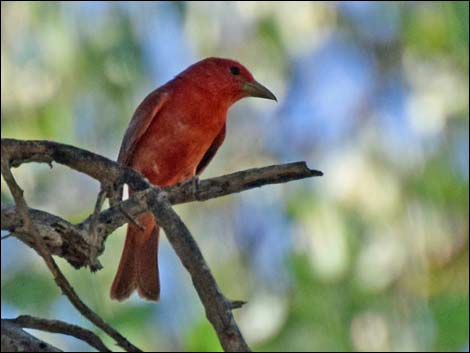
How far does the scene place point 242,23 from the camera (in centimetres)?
553

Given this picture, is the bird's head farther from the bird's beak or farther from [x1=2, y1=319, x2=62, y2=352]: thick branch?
[x1=2, y1=319, x2=62, y2=352]: thick branch

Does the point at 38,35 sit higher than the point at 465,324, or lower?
higher

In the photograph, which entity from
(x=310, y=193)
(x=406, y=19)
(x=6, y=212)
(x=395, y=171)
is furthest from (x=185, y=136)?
(x=6, y=212)

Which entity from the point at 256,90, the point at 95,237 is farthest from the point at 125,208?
the point at 256,90

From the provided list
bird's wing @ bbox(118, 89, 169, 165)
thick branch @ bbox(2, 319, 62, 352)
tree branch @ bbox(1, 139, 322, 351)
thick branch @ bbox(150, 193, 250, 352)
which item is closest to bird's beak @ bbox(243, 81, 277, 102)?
bird's wing @ bbox(118, 89, 169, 165)

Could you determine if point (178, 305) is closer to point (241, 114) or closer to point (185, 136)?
point (185, 136)

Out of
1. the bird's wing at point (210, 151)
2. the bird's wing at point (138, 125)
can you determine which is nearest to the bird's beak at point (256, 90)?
the bird's wing at point (210, 151)

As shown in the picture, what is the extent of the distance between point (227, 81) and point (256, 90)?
14 cm

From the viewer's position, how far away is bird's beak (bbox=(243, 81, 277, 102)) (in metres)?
4.64

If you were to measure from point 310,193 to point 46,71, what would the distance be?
1304mm

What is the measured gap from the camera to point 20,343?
1871 millimetres

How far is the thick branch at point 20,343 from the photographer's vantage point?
73.0 inches

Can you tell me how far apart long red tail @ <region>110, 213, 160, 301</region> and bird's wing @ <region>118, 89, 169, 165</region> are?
271mm

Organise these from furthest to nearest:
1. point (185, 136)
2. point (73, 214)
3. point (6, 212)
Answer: point (73, 214) → point (185, 136) → point (6, 212)
